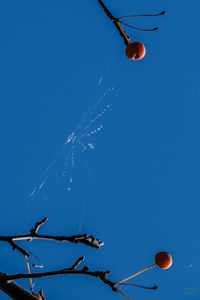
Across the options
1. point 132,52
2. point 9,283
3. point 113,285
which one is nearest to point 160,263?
point 113,285

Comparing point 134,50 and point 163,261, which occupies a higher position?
point 134,50

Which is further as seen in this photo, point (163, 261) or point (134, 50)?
point (134, 50)

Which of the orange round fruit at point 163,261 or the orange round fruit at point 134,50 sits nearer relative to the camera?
the orange round fruit at point 163,261

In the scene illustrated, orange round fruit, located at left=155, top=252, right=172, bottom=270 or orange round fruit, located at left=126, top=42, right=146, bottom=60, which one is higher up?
orange round fruit, located at left=126, top=42, right=146, bottom=60

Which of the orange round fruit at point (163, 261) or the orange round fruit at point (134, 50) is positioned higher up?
the orange round fruit at point (134, 50)

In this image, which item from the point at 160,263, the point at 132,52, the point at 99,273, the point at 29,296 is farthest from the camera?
the point at 132,52

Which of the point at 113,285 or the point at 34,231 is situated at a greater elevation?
the point at 34,231

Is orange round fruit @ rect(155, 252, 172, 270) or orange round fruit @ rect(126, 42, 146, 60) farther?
orange round fruit @ rect(126, 42, 146, 60)

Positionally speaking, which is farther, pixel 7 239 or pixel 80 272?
pixel 7 239

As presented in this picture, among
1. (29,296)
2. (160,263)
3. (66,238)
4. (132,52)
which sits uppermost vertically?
(132,52)

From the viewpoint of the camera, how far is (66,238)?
2.96 m

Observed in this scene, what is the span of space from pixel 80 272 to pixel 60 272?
16 centimetres

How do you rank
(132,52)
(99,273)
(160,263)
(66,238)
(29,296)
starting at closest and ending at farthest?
1. (29,296)
2. (99,273)
3. (66,238)
4. (160,263)
5. (132,52)

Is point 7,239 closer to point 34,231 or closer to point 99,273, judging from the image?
point 34,231
